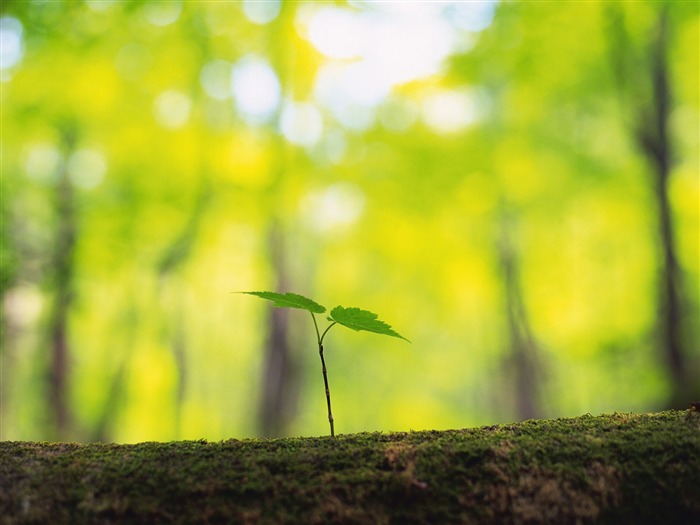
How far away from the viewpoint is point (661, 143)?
834 cm

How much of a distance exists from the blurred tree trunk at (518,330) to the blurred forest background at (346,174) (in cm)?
5

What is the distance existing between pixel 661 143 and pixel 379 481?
27.7ft

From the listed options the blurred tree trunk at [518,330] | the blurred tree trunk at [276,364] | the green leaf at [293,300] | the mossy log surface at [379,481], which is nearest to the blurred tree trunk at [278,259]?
the blurred tree trunk at [276,364]

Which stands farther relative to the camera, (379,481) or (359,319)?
(359,319)

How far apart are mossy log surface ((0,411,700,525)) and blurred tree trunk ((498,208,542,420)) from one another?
38.1ft

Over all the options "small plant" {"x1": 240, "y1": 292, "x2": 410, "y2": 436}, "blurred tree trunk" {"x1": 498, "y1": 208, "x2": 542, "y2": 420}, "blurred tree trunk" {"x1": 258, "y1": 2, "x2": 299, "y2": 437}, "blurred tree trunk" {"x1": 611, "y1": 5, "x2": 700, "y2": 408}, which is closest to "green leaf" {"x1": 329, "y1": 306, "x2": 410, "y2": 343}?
"small plant" {"x1": 240, "y1": 292, "x2": 410, "y2": 436}

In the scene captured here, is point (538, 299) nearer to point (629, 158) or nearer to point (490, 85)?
point (629, 158)

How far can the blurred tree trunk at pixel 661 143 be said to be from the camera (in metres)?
7.34

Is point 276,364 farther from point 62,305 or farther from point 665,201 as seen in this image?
point 665,201

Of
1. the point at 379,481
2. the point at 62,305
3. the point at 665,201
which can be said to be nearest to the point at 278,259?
the point at 62,305

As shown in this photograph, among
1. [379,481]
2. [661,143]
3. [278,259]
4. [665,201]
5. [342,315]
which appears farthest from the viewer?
[278,259]

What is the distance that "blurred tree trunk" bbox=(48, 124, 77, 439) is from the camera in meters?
11.4

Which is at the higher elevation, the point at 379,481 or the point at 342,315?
the point at 342,315

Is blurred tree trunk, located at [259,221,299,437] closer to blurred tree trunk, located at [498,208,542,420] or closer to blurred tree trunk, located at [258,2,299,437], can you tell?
blurred tree trunk, located at [258,2,299,437]
